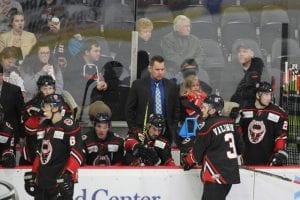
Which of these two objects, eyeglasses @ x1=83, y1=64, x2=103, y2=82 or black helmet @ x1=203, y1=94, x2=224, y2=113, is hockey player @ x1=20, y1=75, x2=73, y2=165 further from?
eyeglasses @ x1=83, y1=64, x2=103, y2=82

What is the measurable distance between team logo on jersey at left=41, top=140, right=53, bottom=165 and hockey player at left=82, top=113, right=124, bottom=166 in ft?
2.73

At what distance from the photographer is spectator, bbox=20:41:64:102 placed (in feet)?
25.0

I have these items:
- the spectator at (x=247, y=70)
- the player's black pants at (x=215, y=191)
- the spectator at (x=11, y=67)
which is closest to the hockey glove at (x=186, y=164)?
the player's black pants at (x=215, y=191)

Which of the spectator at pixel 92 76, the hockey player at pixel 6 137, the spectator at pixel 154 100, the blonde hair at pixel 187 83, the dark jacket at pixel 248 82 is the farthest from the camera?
the spectator at pixel 92 76

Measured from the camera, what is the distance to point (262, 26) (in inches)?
319

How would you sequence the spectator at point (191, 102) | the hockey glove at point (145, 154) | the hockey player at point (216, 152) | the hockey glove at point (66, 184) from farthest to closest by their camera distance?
the spectator at point (191, 102) < the hockey glove at point (145, 154) < the hockey player at point (216, 152) < the hockey glove at point (66, 184)

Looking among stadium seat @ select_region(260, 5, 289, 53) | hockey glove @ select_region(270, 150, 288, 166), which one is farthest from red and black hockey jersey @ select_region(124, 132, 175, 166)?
stadium seat @ select_region(260, 5, 289, 53)

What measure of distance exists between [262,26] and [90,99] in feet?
6.66

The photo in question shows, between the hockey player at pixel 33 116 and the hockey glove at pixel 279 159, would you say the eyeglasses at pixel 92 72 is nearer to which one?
the hockey player at pixel 33 116

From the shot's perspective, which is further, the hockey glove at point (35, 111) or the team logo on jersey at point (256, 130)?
the team logo on jersey at point (256, 130)

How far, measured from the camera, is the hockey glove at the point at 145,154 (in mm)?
6254

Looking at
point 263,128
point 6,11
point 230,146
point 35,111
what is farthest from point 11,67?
point 230,146

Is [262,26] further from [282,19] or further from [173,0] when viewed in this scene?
[173,0]

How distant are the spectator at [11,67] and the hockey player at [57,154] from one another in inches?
81.5
